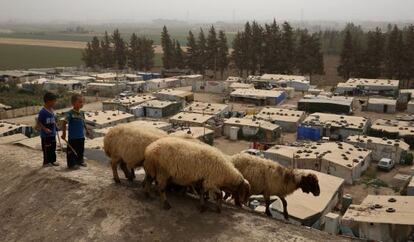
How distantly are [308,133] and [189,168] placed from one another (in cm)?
2690

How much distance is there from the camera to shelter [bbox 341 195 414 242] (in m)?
14.1

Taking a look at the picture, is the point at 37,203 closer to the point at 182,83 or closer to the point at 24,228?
the point at 24,228

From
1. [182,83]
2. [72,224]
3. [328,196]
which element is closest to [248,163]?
[72,224]

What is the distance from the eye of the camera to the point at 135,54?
7225cm

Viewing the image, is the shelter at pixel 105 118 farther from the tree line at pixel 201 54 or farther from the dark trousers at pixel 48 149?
the tree line at pixel 201 54

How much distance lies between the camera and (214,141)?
1297 inches

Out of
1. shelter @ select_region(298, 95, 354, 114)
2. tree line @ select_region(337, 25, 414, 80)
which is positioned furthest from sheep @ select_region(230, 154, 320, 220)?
tree line @ select_region(337, 25, 414, 80)

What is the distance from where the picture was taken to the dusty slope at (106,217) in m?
6.95

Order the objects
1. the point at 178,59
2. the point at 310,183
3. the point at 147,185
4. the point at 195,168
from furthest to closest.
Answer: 1. the point at 178,59
2. the point at 310,183
3. the point at 147,185
4. the point at 195,168

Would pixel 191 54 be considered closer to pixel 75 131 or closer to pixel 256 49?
pixel 256 49

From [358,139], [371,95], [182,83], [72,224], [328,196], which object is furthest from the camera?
[182,83]

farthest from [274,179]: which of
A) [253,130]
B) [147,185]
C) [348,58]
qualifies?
[348,58]

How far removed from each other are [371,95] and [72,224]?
159 feet

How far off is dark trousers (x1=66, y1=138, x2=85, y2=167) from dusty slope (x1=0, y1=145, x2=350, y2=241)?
1.89 ft
